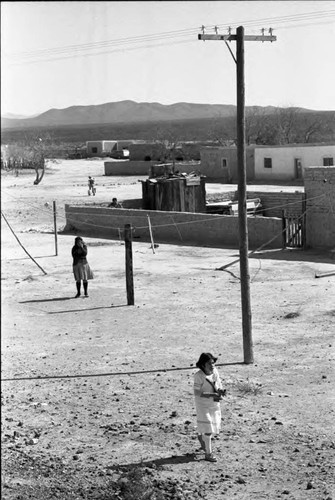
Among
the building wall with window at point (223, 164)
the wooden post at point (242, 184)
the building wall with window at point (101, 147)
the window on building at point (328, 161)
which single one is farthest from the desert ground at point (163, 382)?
the building wall with window at point (101, 147)

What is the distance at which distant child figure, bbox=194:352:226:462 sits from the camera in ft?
24.5

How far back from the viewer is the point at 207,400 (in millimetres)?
7520

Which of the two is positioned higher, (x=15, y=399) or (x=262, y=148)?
(x=262, y=148)

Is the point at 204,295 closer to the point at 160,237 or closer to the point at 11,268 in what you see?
the point at 11,268

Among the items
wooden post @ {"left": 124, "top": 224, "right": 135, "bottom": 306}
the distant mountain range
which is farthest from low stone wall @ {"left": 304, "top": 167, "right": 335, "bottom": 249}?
wooden post @ {"left": 124, "top": 224, "right": 135, "bottom": 306}

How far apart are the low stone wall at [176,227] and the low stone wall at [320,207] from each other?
0.82 meters

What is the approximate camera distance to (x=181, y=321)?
13.6 meters

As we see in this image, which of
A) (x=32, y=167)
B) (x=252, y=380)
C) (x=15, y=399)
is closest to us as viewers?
(x=15, y=399)

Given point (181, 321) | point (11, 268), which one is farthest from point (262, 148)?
point (181, 321)

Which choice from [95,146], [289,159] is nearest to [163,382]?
[289,159]

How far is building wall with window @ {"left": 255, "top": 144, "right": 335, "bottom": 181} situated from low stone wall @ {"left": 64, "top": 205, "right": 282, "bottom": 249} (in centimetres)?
1580

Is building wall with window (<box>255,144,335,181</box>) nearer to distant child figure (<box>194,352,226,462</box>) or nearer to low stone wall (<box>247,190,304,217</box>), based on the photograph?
low stone wall (<box>247,190,304,217</box>)

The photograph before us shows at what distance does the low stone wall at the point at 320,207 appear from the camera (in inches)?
810

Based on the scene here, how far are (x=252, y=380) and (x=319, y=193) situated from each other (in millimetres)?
11428
